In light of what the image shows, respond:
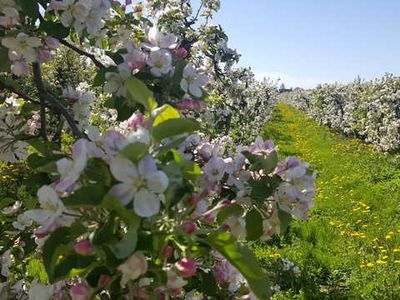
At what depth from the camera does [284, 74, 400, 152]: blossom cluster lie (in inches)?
542

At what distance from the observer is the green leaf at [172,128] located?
1012 millimetres

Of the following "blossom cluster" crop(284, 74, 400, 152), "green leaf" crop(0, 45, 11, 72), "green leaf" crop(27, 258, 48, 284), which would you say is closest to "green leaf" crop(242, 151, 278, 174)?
"green leaf" crop(0, 45, 11, 72)

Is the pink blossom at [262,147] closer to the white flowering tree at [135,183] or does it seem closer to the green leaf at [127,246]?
the white flowering tree at [135,183]

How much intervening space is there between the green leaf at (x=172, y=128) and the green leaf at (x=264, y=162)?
18.3 inches

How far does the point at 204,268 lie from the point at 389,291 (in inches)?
141

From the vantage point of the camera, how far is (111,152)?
101 centimetres

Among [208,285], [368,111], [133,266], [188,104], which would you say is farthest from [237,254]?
[368,111]

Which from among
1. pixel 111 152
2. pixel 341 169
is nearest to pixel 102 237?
pixel 111 152

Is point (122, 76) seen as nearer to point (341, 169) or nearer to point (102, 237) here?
point (102, 237)

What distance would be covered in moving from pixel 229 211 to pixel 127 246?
0.49m

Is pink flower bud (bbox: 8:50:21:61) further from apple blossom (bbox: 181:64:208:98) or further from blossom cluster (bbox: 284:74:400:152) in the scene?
blossom cluster (bbox: 284:74:400:152)

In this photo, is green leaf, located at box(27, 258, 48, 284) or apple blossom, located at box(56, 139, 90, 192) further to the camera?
green leaf, located at box(27, 258, 48, 284)

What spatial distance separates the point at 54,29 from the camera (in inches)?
69.0

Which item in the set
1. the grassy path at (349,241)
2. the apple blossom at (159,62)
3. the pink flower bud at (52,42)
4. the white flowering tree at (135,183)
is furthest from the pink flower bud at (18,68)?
the grassy path at (349,241)
